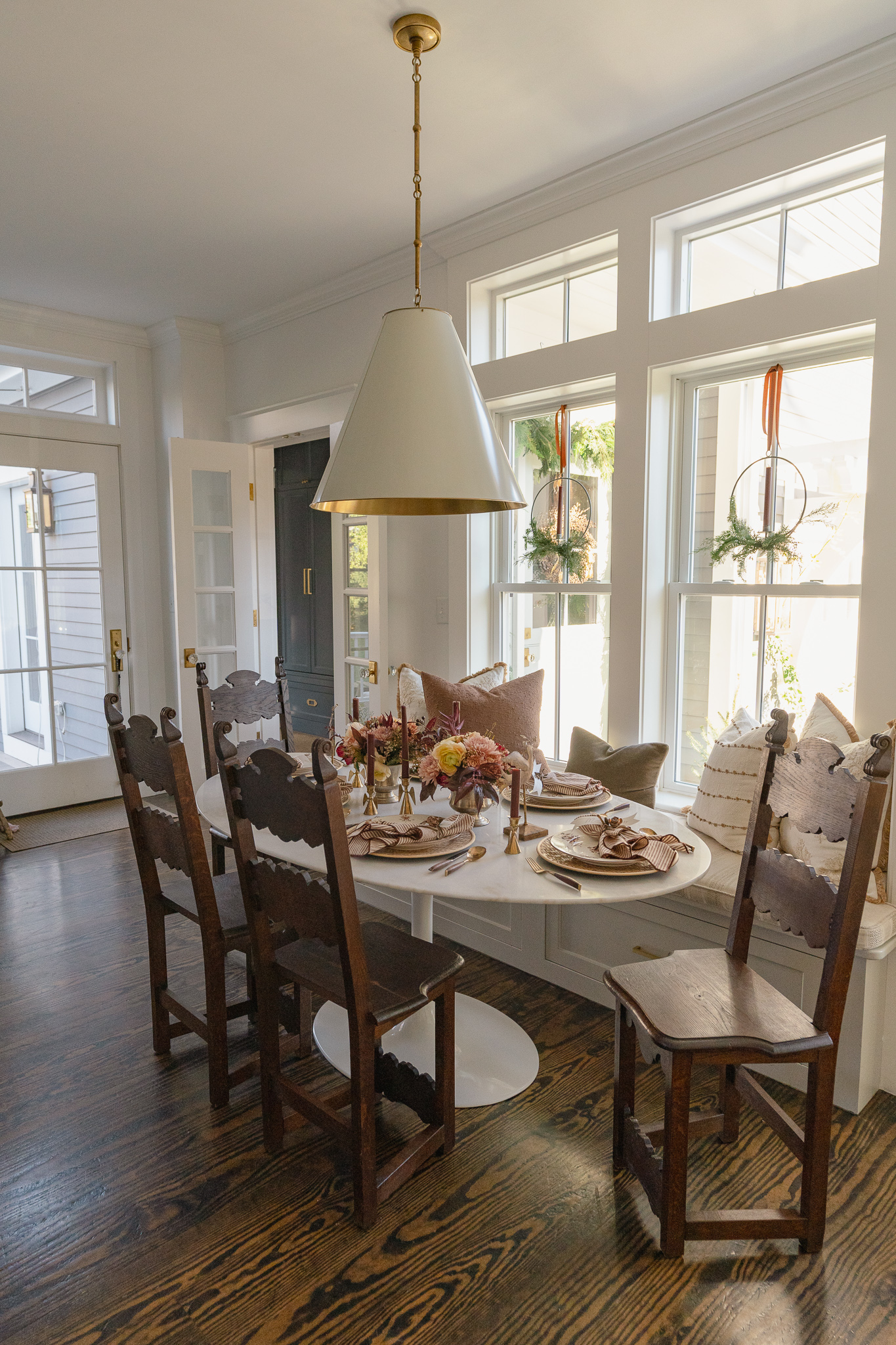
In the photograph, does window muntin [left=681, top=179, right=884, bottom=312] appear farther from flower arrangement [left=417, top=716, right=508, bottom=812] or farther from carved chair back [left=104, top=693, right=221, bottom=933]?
carved chair back [left=104, top=693, right=221, bottom=933]

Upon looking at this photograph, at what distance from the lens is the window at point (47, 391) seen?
4570mm

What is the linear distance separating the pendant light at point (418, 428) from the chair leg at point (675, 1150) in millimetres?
1281

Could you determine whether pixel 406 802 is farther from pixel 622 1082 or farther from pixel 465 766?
pixel 622 1082

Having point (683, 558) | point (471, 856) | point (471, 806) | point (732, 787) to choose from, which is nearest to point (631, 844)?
point (471, 856)

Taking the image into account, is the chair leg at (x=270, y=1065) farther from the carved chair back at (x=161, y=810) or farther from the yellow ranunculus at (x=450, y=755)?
the yellow ranunculus at (x=450, y=755)

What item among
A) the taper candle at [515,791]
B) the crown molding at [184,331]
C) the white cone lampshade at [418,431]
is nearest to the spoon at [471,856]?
the taper candle at [515,791]

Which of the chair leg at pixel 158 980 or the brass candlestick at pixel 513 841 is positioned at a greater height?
the brass candlestick at pixel 513 841

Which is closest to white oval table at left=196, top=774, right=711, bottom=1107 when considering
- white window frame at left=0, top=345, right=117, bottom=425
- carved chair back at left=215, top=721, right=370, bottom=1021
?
carved chair back at left=215, top=721, right=370, bottom=1021

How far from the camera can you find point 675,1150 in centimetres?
158

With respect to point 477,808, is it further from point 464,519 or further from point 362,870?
point 464,519

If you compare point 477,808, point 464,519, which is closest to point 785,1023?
point 477,808

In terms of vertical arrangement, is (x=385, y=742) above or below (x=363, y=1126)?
above

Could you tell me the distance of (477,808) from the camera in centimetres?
225

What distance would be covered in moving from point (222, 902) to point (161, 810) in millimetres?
355
